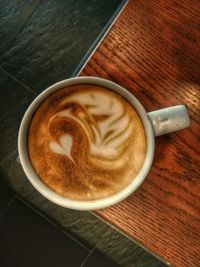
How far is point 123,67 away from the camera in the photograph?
0.80m

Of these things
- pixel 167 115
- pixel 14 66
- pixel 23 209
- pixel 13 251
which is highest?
pixel 167 115

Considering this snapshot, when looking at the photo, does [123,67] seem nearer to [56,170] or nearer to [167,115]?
[167,115]

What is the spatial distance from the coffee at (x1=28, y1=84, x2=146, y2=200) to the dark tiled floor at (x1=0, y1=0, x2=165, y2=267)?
735mm

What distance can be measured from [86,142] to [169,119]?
179 millimetres

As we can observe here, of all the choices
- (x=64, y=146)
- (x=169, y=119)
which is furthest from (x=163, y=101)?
(x=64, y=146)

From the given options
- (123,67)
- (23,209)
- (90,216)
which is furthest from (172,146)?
(23,209)

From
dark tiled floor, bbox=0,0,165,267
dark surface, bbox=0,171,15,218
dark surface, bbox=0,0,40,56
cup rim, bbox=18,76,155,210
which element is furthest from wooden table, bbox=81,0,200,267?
dark surface, bbox=0,0,40,56

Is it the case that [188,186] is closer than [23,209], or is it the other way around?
[188,186]

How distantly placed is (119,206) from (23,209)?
0.76m

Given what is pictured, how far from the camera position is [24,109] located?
1458 millimetres

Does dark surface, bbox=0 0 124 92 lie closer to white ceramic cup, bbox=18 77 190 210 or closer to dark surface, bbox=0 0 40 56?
dark surface, bbox=0 0 40 56

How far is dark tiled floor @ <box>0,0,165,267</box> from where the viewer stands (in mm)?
1421

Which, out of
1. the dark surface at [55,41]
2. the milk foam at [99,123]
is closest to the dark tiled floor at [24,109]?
the dark surface at [55,41]

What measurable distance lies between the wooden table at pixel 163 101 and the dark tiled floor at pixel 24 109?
24.9 inches
